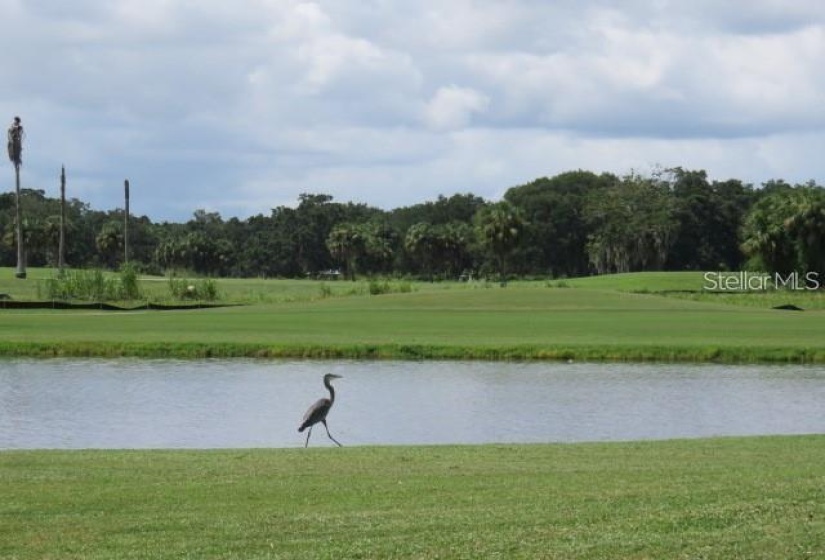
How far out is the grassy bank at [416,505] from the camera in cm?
1084

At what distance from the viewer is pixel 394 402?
28.6m

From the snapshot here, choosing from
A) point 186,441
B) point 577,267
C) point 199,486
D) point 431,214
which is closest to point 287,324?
point 186,441

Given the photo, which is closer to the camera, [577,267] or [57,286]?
[57,286]

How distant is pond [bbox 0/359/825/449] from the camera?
2377cm

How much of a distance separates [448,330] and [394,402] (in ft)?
65.3

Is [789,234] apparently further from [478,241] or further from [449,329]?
[449,329]

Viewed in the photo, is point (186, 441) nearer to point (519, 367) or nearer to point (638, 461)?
point (638, 461)

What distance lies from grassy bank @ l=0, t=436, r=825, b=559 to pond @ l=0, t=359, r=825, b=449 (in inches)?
231

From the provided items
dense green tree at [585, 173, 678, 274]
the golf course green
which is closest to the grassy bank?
the golf course green

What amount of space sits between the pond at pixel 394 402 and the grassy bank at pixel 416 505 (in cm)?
588

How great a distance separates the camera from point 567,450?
18266mm

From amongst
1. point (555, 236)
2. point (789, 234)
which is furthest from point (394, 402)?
point (555, 236)

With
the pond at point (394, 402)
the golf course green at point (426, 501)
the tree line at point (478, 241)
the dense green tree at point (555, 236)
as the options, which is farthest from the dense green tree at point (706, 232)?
the golf course green at point (426, 501)

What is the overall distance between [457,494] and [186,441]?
1056cm
